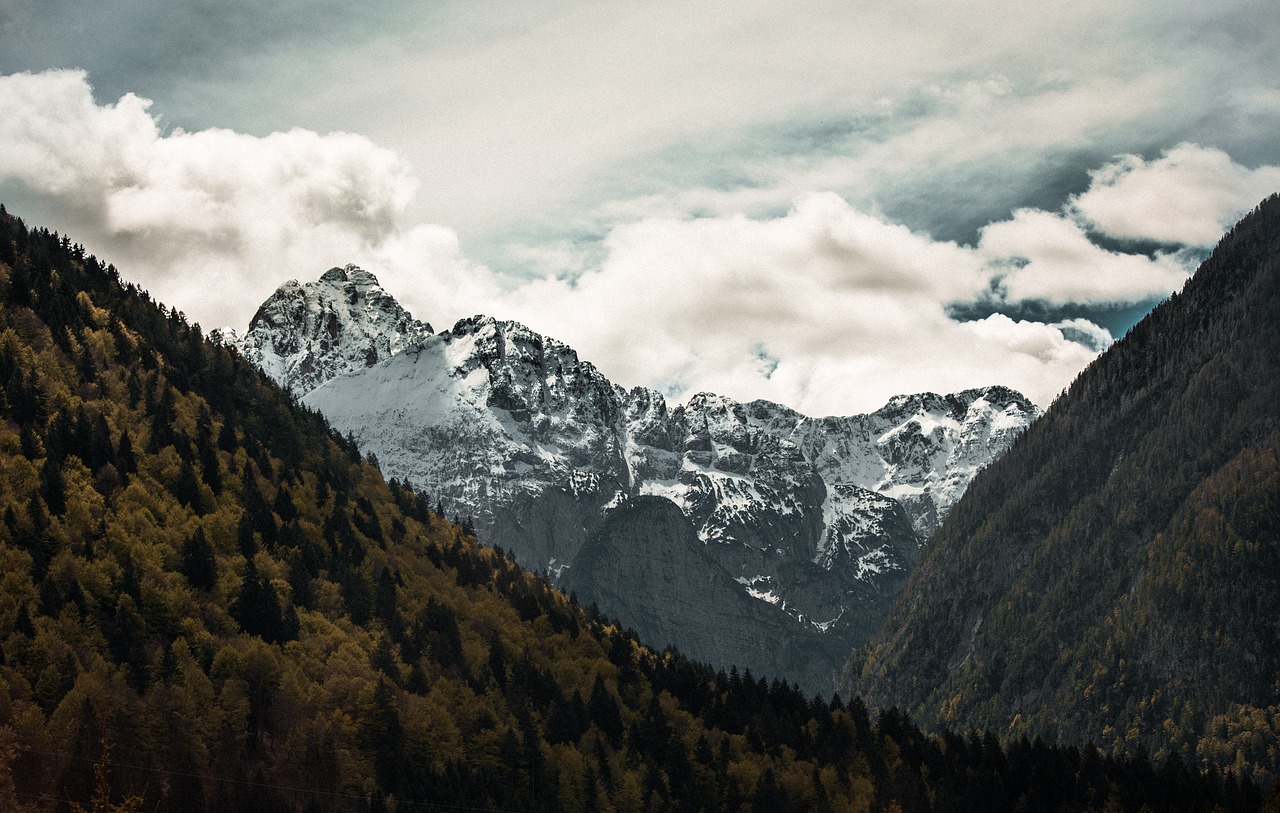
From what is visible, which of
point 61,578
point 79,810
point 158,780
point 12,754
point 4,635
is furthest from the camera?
point 61,578

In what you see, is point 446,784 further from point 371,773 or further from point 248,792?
point 248,792

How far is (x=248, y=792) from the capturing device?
178 meters

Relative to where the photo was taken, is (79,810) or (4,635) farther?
(4,635)

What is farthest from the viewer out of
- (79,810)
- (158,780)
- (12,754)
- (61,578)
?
(61,578)

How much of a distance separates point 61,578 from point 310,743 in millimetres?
37034

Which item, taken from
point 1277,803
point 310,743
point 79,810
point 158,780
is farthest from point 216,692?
point 1277,803

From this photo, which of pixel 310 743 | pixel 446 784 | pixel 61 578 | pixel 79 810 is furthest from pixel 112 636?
pixel 79 810

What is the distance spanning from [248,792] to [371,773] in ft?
73.8

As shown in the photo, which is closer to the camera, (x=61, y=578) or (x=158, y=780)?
(x=158, y=780)

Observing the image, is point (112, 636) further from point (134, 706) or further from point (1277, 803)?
point (1277, 803)

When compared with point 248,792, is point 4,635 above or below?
above

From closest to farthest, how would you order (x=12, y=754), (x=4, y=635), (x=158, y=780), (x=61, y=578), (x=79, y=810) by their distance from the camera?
(x=79, y=810), (x=12, y=754), (x=158, y=780), (x=4, y=635), (x=61, y=578)

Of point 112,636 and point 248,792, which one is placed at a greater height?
point 112,636

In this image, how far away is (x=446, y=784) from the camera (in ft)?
646
